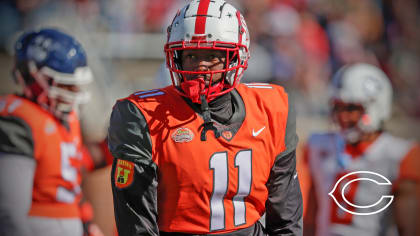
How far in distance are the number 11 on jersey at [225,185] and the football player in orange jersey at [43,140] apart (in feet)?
5.70

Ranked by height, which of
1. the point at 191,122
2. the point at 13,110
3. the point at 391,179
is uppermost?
the point at 191,122

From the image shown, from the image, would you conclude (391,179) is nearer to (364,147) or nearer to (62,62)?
(364,147)

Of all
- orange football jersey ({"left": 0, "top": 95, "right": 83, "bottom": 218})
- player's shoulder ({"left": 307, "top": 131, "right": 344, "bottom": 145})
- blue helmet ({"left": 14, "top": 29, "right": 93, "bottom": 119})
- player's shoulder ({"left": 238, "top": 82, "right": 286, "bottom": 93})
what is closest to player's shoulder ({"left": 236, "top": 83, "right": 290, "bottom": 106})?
player's shoulder ({"left": 238, "top": 82, "right": 286, "bottom": 93})

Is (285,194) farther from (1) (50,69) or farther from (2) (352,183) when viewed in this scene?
(1) (50,69)

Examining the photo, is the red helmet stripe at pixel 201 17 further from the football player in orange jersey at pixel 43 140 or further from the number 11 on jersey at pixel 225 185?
the football player in orange jersey at pixel 43 140

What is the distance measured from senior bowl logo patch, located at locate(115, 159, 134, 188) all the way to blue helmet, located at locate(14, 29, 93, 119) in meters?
1.81

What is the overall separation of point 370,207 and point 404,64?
5.08 m

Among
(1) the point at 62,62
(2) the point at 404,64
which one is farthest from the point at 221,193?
(2) the point at 404,64

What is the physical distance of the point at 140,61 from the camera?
309 inches

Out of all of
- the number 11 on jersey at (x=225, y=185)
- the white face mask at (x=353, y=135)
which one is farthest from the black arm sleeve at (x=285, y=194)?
the white face mask at (x=353, y=135)

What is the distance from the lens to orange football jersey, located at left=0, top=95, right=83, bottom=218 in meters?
3.26

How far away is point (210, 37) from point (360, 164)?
217 cm

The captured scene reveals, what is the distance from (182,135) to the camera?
185cm

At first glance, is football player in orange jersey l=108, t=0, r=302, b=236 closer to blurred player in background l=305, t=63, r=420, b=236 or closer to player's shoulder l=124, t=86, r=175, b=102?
player's shoulder l=124, t=86, r=175, b=102
